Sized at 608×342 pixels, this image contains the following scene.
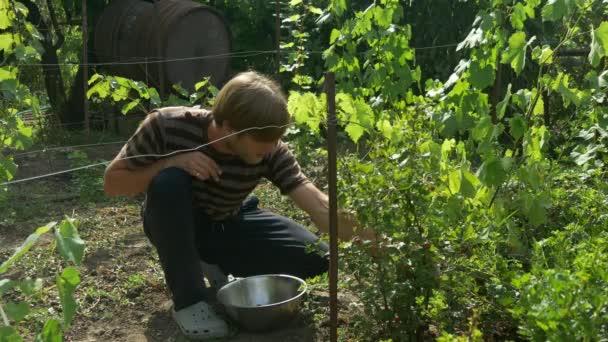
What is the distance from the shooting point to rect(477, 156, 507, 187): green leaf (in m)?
2.12

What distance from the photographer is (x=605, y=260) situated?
197 centimetres

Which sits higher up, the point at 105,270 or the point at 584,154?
the point at 584,154

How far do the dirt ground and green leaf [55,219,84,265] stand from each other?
0.45 meters

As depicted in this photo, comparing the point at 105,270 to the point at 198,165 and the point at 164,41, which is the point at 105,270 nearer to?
the point at 198,165

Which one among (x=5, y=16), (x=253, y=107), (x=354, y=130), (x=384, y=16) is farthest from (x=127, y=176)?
(x=5, y=16)

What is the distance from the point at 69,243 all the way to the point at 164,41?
6.13 meters

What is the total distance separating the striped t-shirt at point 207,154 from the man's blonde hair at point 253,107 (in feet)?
0.64

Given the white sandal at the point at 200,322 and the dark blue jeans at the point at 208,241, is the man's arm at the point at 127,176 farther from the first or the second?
the white sandal at the point at 200,322

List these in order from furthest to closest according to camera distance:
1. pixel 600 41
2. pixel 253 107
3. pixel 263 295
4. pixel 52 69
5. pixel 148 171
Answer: pixel 52 69, pixel 263 295, pixel 148 171, pixel 253 107, pixel 600 41

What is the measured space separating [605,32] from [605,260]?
0.68 meters

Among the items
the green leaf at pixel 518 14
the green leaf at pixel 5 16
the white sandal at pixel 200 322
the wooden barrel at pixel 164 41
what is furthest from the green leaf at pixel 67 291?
the wooden barrel at pixel 164 41

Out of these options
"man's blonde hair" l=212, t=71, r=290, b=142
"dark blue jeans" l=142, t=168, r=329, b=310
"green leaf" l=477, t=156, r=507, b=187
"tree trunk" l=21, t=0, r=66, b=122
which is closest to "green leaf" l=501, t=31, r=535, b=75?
"green leaf" l=477, t=156, r=507, b=187

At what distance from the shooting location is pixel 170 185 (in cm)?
278

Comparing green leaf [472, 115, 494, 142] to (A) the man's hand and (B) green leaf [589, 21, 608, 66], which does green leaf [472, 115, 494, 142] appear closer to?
(B) green leaf [589, 21, 608, 66]
